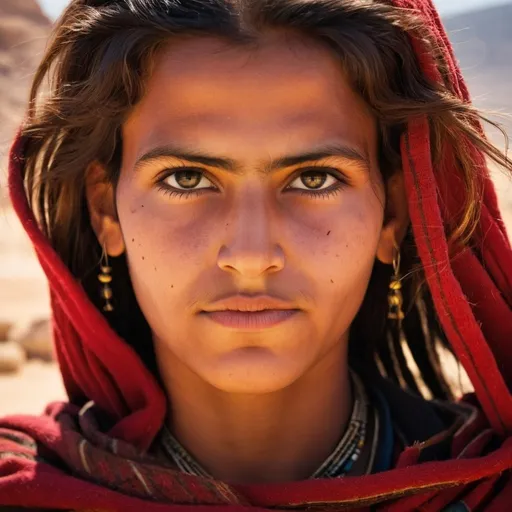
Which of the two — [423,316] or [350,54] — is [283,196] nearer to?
[350,54]

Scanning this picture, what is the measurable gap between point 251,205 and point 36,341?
4584 mm

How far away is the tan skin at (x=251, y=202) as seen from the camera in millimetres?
1977

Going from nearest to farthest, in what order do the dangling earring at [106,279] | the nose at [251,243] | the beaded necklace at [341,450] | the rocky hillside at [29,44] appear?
the nose at [251,243] < the beaded necklace at [341,450] < the dangling earring at [106,279] < the rocky hillside at [29,44]

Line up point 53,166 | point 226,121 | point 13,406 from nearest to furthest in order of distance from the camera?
point 226,121 < point 53,166 < point 13,406

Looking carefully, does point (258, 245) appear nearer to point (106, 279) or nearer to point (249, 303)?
point (249, 303)

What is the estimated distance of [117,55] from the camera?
211cm

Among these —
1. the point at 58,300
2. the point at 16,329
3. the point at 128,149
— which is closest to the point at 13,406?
the point at 16,329

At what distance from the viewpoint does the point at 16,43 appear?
1221 inches

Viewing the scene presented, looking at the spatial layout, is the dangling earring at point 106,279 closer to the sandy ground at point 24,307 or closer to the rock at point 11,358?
the sandy ground at point 24,307

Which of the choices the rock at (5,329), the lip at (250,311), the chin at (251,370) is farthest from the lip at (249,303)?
the rock at (5,329)

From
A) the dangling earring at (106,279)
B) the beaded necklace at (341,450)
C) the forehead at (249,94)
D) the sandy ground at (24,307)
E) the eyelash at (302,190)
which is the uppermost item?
the forehead at (249,94)

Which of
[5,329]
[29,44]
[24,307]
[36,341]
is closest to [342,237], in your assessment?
[36,341]

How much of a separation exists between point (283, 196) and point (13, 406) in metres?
3.53

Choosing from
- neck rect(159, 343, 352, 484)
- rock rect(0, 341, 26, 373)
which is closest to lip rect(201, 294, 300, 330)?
neck rect(159, 343, 352, 484)
